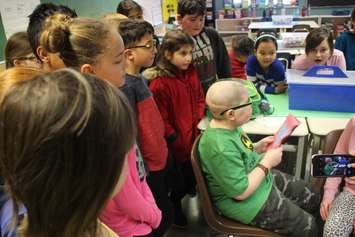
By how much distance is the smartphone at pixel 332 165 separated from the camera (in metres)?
1.20

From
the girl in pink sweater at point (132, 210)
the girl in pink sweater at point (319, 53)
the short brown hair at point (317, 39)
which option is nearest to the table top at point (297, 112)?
the girl in pink sweater at point (319, 53)

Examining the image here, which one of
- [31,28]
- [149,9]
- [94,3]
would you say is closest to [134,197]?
[31,28]

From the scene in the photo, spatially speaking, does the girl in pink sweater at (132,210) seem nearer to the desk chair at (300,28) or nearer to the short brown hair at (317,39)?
the short brown hair at (317,39)

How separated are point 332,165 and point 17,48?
1.53 meters

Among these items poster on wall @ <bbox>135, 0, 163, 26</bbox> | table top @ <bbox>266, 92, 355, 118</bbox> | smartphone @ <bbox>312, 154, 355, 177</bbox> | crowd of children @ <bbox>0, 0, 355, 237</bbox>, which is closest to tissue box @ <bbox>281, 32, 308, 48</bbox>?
crowd of children @ <bbox>0, 0, 355, 237</bbox>

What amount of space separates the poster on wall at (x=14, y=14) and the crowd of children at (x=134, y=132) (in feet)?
1.92

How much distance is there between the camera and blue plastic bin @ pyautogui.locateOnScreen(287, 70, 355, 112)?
1.79 m

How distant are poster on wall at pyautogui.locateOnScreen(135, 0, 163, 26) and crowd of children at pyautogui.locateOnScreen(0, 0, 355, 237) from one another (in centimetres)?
180

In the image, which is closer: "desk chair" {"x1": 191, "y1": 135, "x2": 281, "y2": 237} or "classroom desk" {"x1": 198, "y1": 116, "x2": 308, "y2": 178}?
"desk chair" {"x1": 191, "y1": 135, "x2": 281, "y2": 237}

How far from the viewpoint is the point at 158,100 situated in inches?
68.0

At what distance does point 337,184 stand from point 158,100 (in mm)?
986

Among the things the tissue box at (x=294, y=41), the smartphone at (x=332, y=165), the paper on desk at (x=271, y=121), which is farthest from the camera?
the tissue box at (x=294, y=41)

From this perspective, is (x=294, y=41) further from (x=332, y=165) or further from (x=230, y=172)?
(x=230, y=172)

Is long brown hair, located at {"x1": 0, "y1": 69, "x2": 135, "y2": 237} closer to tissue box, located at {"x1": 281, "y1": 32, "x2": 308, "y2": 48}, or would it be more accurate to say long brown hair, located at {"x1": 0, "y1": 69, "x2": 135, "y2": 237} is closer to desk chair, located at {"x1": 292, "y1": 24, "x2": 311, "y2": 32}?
tissue box, located at {"x1": 281, "y1": 32, "x2": 308, "y2": 48}
